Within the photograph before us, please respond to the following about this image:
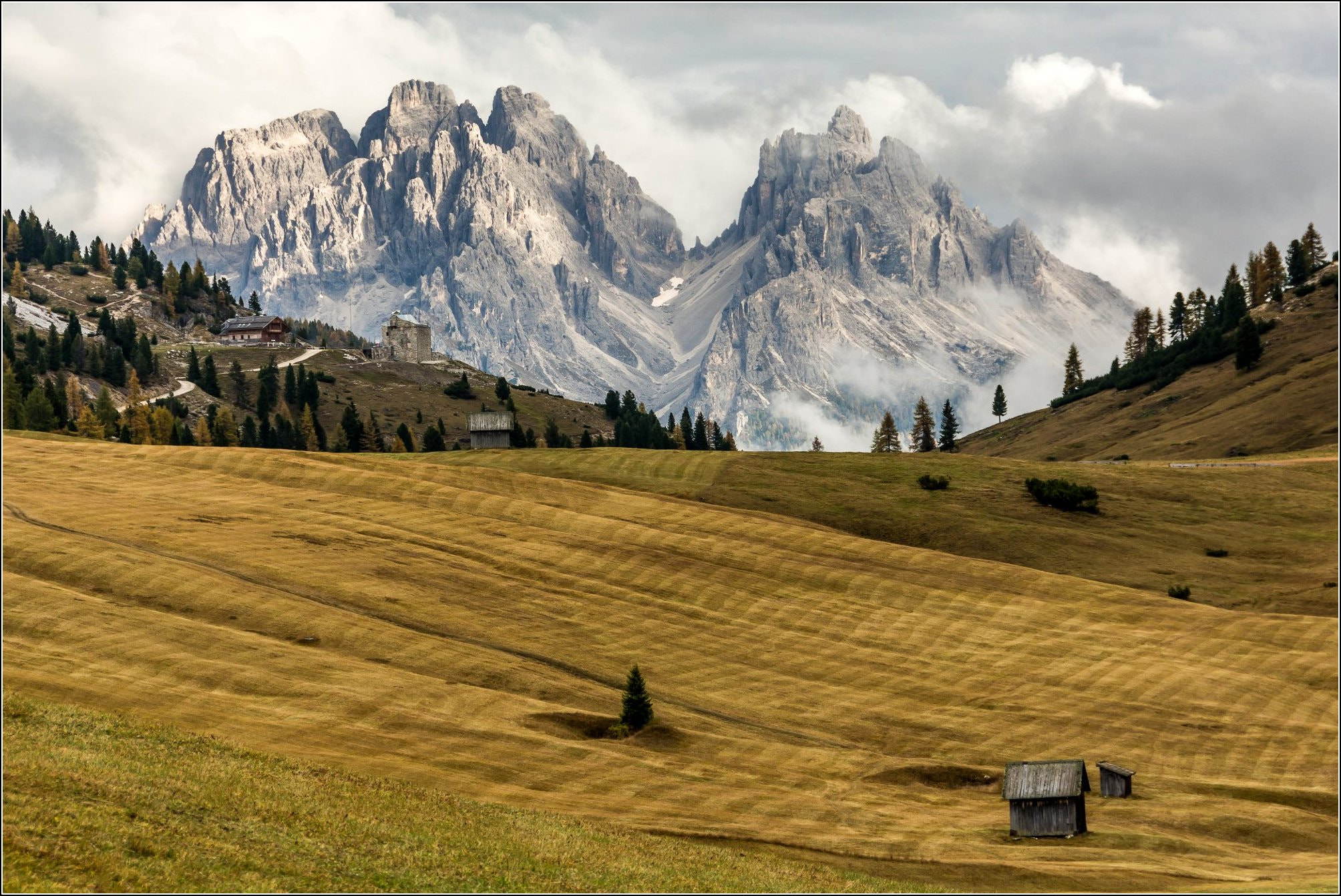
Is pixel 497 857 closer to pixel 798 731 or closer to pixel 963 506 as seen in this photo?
pixel 798 731

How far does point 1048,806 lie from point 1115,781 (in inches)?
350

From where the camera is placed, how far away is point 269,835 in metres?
40.3

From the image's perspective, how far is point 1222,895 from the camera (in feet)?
144

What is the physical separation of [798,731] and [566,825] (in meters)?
25.1

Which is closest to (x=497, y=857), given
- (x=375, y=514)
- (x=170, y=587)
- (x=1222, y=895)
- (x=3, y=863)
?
(x=3, y=863)

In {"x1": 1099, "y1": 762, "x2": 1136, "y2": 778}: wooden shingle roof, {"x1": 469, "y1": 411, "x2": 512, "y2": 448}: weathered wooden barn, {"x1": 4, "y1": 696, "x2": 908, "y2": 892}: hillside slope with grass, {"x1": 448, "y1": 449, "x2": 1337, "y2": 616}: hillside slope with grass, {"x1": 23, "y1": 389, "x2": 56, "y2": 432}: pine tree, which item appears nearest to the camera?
{"x1": 4, "y1": 696, "x2": 908, "y2": 892}: hillside slope with grass

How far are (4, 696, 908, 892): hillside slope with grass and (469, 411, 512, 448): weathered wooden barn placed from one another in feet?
460

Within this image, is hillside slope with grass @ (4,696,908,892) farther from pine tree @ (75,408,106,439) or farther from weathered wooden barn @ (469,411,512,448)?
pine tree @ (75,408,106,439)

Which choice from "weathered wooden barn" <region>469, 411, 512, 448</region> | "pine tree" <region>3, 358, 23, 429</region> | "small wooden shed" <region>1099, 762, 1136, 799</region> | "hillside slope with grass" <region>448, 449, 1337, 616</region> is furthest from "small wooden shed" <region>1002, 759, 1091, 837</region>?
"pine tree" <region>3, 358, 23, 429</region>

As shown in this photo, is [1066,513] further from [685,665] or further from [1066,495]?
[685,665]

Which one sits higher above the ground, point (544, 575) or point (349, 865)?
point (544, 575)

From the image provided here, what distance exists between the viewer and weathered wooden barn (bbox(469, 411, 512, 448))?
194500mm

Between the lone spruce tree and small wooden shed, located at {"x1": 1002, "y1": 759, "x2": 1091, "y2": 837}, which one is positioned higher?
the lone spruce tree

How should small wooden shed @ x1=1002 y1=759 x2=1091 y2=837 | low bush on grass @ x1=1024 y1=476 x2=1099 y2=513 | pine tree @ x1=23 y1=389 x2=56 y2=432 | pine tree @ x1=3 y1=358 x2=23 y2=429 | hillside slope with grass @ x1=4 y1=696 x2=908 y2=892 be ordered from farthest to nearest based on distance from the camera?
pine tree @ x1=23 y1=389 x2=56 y2=432 < pine tree @ x1=3 y1=358 x2=23 y2=429 < low bush on grass @ x1=1024 y1=476 x2=1099 y2=513 < small wooden shed @ x1=1002 y1=759 x2=1091 y2=837 < hillside slope with grass @ x1=4 y1=696 x2=908 y2=892
